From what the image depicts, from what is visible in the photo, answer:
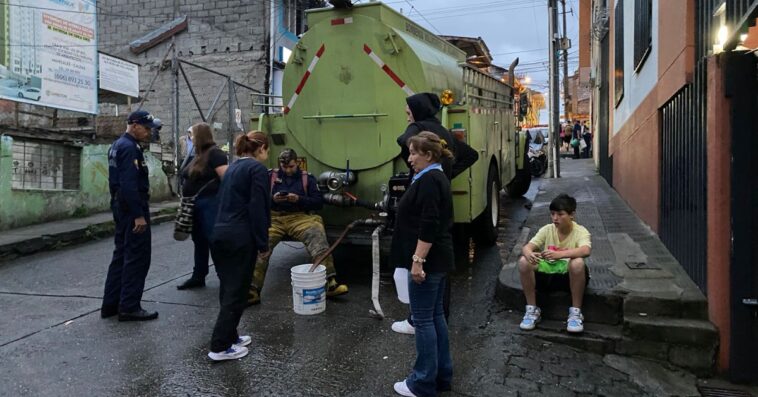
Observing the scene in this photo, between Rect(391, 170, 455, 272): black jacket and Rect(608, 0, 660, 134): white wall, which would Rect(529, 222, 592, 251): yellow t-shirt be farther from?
Rect(608, 0, 660, 134): white wall

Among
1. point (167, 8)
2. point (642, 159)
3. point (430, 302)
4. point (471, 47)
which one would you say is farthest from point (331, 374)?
point (167, 8)

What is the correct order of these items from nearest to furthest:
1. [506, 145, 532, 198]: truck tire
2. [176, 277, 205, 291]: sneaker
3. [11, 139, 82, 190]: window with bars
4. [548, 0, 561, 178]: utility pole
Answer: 1. [176, 277, 205, 291]: sneaker
2. [11, 139, 82, 190]: window with bars
3. [506, 145, 532, 198]: truck tire
4. [548, 0, 561, 178]: utility pole

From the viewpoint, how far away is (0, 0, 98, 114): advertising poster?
10.2m

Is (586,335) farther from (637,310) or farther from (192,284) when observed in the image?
(192,284)

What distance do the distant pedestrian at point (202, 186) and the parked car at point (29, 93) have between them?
6.43 meters

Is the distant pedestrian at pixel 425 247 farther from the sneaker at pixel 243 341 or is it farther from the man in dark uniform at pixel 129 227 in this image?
the man in dark uniform at pixel 129 227

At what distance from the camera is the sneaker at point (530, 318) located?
4.49m

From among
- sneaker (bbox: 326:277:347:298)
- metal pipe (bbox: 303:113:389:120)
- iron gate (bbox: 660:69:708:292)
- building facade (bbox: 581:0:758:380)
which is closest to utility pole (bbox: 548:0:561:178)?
building facade (bbox: 581:0:758:380)

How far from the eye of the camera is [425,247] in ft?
10.9

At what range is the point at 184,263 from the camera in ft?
23.8

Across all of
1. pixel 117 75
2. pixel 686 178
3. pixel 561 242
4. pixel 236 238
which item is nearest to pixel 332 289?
pixel 236 238

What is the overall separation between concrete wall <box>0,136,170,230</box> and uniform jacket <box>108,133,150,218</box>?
5382 mm

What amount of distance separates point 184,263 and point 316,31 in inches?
132

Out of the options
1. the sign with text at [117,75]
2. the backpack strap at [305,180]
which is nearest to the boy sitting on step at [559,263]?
the backpack strap at [305,180]
